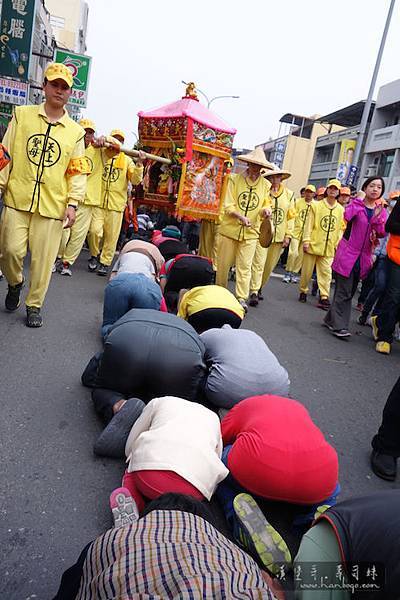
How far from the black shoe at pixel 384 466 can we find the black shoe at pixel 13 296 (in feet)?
10.3

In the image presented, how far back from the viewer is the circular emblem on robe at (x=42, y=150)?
391 centimetres

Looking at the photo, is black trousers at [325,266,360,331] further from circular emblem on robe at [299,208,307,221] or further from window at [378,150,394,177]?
window at [378,150,394,177]

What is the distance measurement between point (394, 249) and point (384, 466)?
276 cm

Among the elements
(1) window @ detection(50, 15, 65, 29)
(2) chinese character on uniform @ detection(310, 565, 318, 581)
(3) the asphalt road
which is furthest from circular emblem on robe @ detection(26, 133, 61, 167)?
(1) window @ detection(50, 15, 65, 29)

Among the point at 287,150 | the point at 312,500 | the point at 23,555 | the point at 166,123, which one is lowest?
the point at 23,555

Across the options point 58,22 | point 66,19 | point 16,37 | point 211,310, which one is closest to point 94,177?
point 211,310

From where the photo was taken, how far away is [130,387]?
2746 millimetres

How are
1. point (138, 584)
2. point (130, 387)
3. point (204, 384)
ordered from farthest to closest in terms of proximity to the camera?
point (204, 384) < point (130, 387) < point (138, 584)

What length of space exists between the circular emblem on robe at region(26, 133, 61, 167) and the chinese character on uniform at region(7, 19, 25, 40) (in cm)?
866

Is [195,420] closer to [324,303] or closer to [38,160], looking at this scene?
[38,160]

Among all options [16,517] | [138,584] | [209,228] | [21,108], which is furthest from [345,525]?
[209,228]

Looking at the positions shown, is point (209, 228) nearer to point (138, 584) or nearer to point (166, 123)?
point (166, 123)

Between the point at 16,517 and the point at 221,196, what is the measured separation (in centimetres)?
536

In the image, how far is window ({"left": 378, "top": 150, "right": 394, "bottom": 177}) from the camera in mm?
24766
